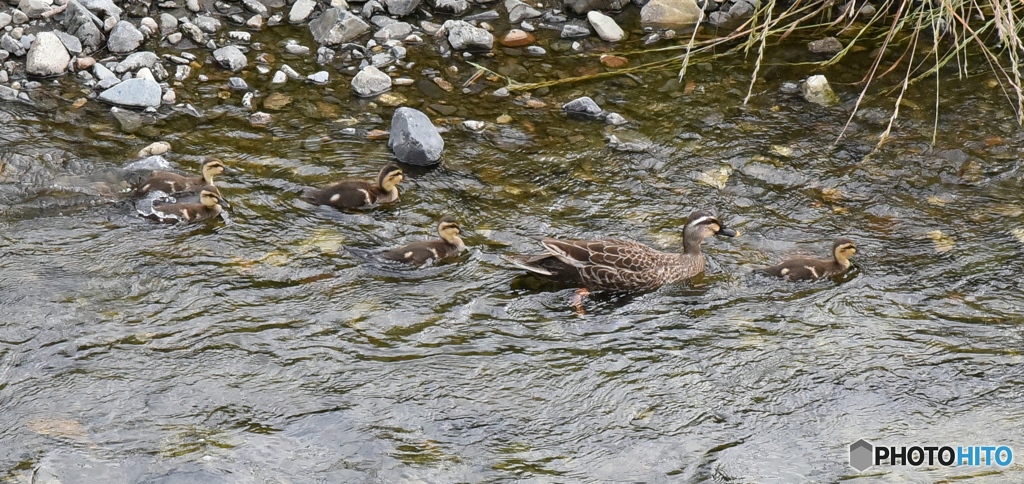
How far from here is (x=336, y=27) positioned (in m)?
10.8

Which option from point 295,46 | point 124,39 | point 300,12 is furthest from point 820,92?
point 124,39

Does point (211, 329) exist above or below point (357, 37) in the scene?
below

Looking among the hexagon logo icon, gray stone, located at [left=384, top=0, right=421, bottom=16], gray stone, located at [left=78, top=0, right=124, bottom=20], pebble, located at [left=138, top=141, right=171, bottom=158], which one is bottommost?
the hexagon logo icon

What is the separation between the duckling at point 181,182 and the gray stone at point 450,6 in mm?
4078

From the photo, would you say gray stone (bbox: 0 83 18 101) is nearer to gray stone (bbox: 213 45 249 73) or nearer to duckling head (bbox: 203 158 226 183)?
gray stone (bbox: 213 45 249 73)

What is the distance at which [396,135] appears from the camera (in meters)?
8.92

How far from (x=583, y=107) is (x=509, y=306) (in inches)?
128

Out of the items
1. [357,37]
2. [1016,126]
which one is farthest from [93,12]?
[1016,126]

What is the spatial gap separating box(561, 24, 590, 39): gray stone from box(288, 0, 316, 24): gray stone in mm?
2913

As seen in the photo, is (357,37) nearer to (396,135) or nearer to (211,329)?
(396,135)

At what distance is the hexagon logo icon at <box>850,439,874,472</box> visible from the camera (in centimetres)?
569

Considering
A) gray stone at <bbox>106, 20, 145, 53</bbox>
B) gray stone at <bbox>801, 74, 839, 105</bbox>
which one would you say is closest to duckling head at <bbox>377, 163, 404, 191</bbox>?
gray stone at <bbox>106, 20, 145, 53</bbox>

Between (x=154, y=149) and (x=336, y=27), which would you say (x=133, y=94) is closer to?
(x=154, y=149)

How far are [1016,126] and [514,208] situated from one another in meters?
4.93
